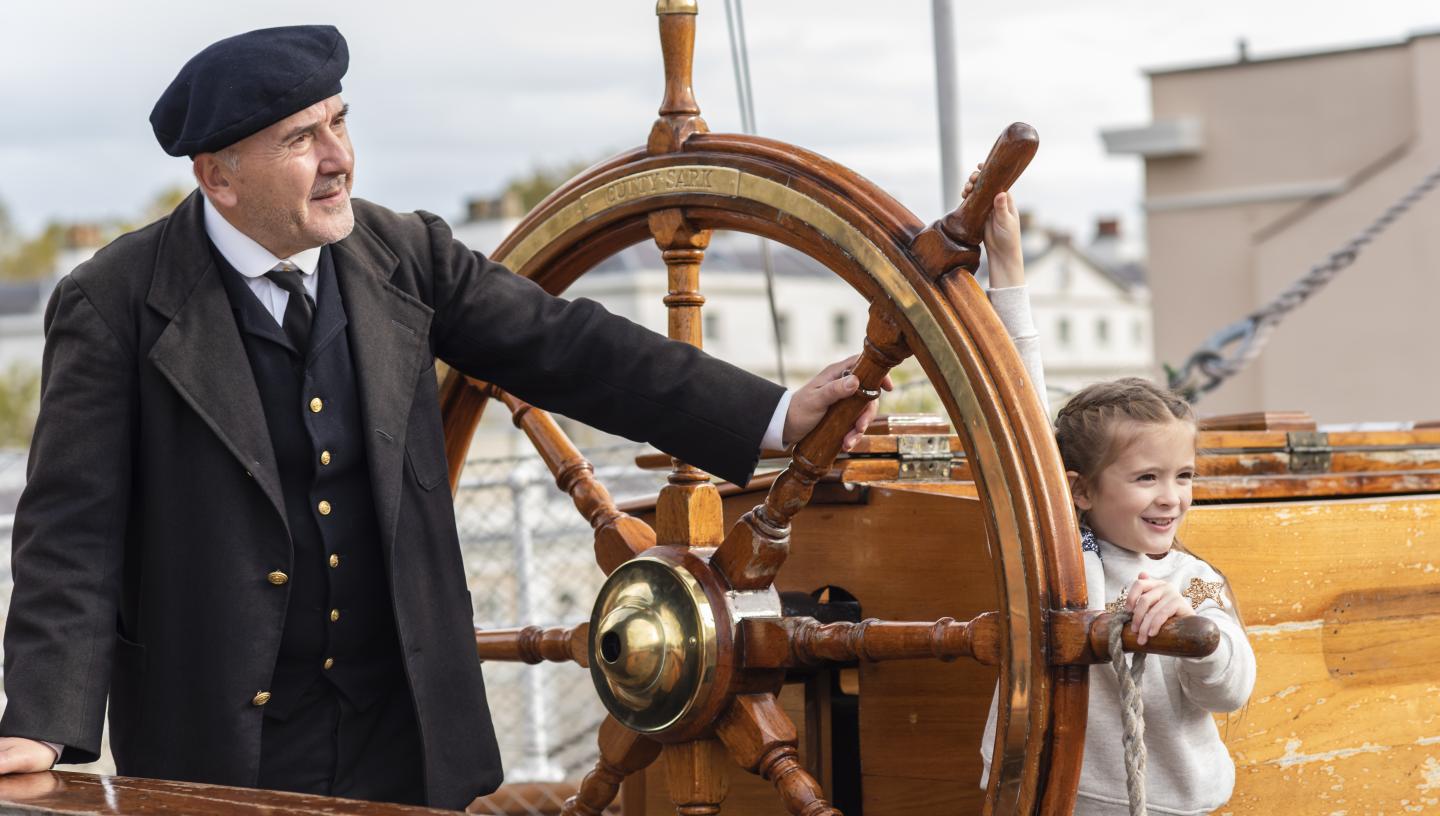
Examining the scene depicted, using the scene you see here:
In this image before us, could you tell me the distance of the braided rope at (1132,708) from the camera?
153 cm

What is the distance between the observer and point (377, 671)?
79.3 inches

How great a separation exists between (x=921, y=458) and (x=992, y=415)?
0.51 meters

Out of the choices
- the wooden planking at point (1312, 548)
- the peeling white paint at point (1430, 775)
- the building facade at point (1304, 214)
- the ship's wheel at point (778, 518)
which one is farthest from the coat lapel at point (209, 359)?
the building facade at point (1304, 214)

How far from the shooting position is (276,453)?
6.39ft

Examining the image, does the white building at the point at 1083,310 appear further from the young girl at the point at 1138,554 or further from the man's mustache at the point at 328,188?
the man's mustache at the point at 328,188

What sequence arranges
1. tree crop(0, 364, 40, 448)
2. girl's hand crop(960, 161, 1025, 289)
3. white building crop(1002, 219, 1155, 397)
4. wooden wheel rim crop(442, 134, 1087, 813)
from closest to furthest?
wooden wheel rim crop(442, 134, 1087, 813) → girl's hand crop(960, 161, 1025, 289) → tree crop(0, 364, 40, 448) → white building crop(1002, 219, 1155, 397)

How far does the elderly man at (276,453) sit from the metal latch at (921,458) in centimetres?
25

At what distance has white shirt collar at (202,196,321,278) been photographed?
6.37 ft

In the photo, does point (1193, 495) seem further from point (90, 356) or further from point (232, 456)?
point (90, 356)

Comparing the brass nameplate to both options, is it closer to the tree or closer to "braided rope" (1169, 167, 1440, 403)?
"braided rope" (1169, 167, 1440, 403)

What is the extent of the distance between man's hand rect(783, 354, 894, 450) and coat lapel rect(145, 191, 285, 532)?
0.55 meters

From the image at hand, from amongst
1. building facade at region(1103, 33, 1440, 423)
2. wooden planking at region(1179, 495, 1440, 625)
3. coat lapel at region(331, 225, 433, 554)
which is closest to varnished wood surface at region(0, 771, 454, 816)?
coat lapel at region(331, 225, 433, 554)

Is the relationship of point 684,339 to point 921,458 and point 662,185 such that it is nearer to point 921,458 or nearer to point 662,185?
point 662,185

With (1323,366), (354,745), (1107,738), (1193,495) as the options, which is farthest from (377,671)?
(1323,366)
